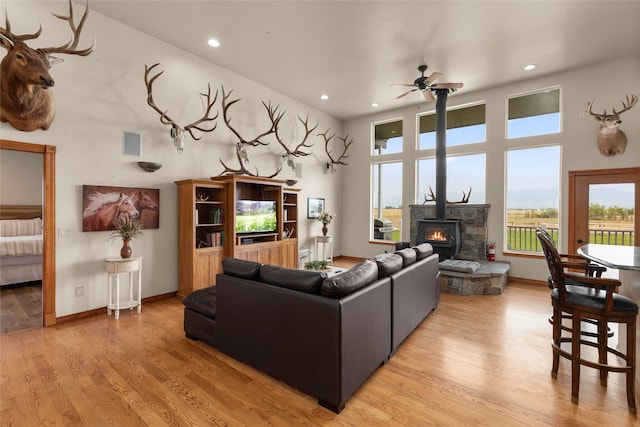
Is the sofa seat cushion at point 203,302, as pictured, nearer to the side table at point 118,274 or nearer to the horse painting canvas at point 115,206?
the side table at point 118,274

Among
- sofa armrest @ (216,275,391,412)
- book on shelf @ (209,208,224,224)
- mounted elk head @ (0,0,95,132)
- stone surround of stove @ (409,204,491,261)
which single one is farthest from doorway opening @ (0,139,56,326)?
stone surround of stove @ (409,204,491,261)

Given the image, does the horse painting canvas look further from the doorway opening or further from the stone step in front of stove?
the stone step in front of stove

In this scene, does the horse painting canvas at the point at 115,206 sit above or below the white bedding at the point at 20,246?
above

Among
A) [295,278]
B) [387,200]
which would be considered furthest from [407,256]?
[387,200]

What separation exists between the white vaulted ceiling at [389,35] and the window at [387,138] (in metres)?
1.95

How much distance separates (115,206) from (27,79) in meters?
1.69

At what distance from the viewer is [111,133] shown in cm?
404

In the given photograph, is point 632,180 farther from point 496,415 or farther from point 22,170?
point 22,170

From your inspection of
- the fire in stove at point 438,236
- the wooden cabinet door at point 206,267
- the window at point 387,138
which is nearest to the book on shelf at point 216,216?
the wooden cabinet door at point 206,267

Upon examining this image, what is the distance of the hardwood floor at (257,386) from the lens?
198 cm

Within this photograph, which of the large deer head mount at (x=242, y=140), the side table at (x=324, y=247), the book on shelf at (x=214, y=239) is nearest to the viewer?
the book on shelf at (x=214, y=239)

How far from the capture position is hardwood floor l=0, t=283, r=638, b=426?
1.98 metres

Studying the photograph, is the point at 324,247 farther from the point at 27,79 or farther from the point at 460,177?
the point at 27,79

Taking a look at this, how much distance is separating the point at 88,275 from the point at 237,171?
2.70 meters
